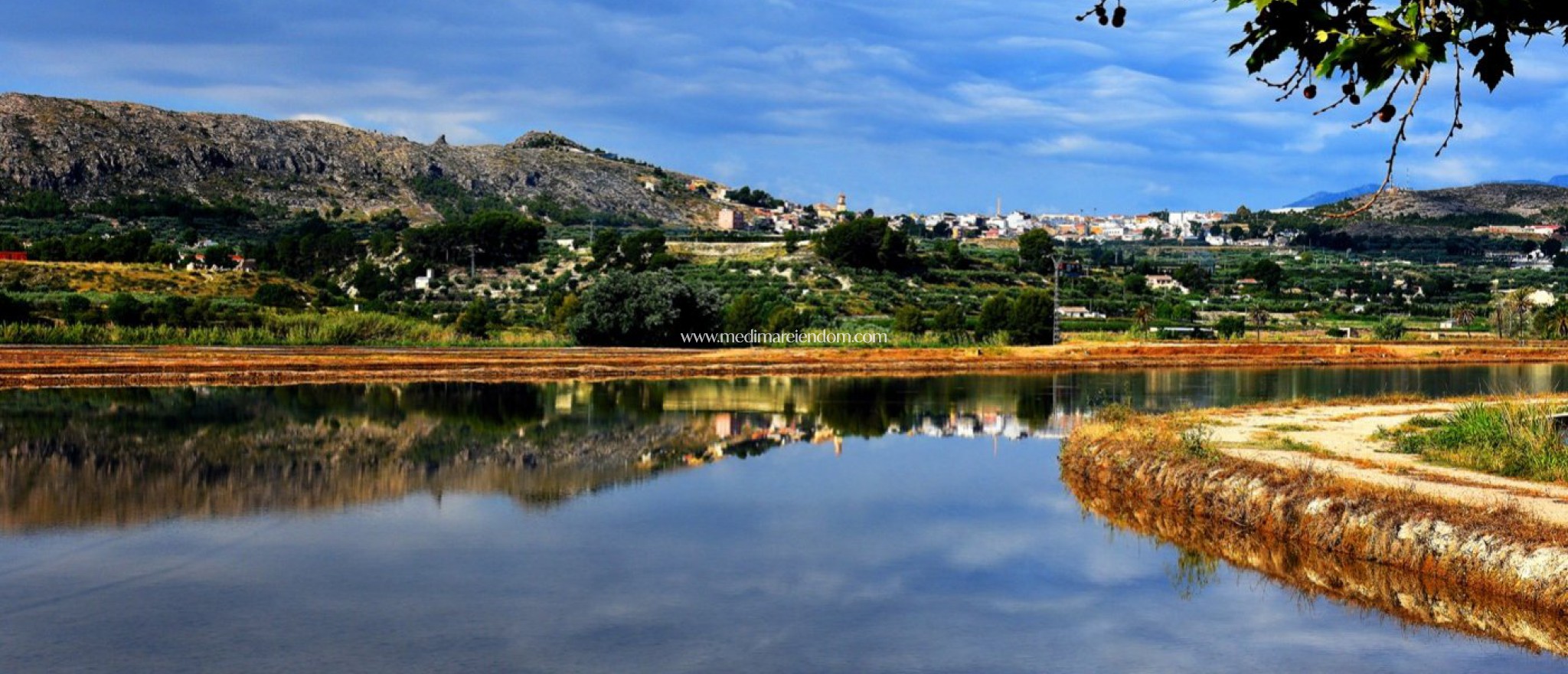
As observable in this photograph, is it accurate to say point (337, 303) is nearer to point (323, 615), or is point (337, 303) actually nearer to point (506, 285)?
point (506, 285)

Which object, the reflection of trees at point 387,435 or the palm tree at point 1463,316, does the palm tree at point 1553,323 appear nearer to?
the palm tree at point 1463,316

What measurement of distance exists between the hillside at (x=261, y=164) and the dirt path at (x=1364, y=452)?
124 metres

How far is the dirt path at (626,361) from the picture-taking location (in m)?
39.5

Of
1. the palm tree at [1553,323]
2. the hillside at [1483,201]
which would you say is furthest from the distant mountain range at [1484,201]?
the palm tree at [1553,323]

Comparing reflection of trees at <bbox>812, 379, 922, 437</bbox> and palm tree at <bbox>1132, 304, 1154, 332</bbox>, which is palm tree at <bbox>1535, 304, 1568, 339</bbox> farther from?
reflection of trees at <bbox>812, 379, 922, 437</bbox>

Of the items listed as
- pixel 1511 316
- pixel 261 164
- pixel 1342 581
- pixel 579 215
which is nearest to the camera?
pixel 1342 581

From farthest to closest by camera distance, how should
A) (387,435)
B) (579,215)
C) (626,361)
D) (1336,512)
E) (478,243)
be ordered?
1. (579,215)
2. (478,243)
3. (626,361)
4. (387,435)
5. (1336,512)

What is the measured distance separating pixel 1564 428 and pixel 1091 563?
12595 millimetres

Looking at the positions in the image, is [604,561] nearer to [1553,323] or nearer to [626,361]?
[626,361]

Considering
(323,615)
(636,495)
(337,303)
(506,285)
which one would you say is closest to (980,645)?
(323,615)

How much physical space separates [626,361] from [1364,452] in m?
29.3

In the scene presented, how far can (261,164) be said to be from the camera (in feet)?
494

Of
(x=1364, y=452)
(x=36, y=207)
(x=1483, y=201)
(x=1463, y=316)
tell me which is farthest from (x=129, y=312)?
(x=1483, y=201)

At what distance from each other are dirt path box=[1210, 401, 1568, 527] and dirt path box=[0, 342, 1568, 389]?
19957 millimetres
